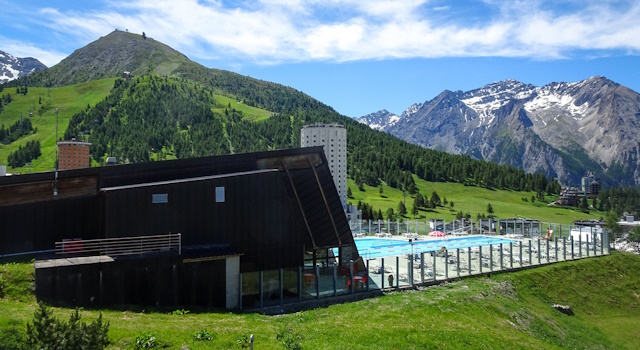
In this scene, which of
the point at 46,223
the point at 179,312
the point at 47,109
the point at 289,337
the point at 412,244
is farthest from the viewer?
the point at 47,109

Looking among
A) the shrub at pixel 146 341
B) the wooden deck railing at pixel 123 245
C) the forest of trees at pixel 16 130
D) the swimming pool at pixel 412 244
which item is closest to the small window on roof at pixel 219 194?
the wooden deck railing at pixel 123 245

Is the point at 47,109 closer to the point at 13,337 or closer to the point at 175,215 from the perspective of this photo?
the point at 175,215

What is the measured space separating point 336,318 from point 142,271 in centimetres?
692

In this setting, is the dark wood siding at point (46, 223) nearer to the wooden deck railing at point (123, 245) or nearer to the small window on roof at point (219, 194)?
the wooden deck railing at point (123, 245)

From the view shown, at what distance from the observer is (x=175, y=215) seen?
18.5 m

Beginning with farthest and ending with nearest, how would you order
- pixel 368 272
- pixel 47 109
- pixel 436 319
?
pixel 47 109, pixel 368 272, pixel 436 319

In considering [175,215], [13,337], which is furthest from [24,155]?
[13,337]

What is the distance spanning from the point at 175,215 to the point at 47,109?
6643 inches

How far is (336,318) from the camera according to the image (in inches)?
658

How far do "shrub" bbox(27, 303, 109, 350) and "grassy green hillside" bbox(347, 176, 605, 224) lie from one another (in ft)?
232

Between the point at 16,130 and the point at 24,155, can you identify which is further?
the point at 16,130

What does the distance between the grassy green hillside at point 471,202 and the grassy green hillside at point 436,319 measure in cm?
5002

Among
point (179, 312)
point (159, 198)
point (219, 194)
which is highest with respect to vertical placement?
point (219, 194)

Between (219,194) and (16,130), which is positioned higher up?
(16,130)
